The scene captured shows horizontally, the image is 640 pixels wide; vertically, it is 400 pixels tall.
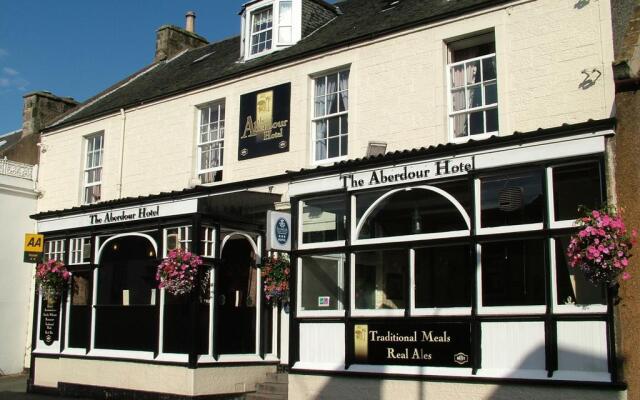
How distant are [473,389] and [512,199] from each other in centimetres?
250

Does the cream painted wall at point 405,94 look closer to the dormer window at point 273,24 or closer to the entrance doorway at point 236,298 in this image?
the dormer window at point 273,24

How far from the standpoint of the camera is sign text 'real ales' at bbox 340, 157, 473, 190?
9.72 meters

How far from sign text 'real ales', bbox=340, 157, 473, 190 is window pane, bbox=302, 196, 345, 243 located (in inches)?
16.4

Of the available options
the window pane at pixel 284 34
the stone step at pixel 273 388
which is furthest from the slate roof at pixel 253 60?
the stone step at pixel 273 388

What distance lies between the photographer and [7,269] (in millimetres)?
18828

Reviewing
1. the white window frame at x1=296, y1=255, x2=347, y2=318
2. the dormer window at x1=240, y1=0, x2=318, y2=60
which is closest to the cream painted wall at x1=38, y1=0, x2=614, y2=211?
the dormer window at x1=240, y1=0, x2=318, y2=60

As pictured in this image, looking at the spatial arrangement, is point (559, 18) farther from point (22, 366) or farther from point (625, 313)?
point (22, 366)

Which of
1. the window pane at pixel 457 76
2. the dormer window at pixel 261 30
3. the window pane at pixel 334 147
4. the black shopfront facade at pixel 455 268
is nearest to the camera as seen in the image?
the black shopfront facade at pixel 455 268

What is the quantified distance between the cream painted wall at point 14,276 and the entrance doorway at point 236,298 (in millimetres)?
8023

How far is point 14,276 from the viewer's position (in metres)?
19.0

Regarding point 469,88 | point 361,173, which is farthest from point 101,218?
point 469,88

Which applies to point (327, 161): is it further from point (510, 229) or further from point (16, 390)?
point (16, 390)

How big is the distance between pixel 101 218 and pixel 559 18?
32.1ft

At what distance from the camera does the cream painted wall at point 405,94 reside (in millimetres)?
10648
